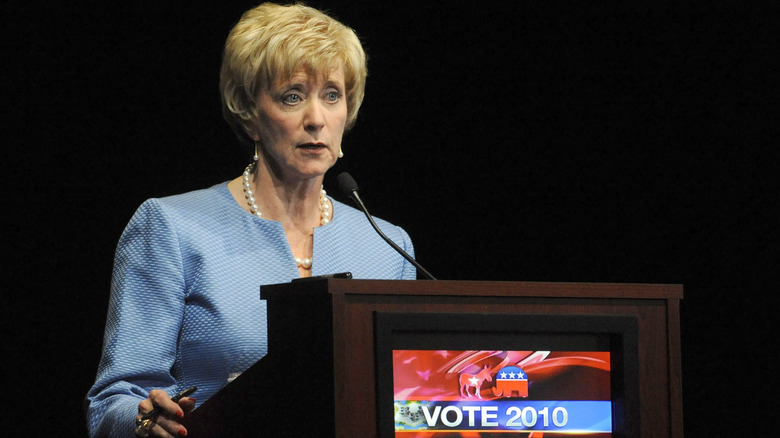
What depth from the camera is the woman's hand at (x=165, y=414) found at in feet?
4.72

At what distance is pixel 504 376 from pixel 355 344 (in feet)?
0.75

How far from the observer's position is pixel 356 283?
49.5 inches

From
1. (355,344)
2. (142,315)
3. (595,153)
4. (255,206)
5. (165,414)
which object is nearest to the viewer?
(355,344)

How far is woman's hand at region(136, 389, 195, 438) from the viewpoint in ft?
4.72

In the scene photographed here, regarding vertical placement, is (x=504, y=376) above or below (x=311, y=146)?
below

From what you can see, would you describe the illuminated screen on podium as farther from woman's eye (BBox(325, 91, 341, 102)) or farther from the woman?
woman's eye (BBox(325, 91, 341, 102))

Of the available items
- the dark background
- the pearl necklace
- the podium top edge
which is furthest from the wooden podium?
the dark background

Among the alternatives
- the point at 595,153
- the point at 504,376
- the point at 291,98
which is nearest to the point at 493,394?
the point at 504,376

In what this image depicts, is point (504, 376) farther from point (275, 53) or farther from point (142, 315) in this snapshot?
point (275, 53)

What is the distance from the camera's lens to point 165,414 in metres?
1.46

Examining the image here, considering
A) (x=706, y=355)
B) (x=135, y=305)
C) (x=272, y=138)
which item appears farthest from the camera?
(x=706, y=355)

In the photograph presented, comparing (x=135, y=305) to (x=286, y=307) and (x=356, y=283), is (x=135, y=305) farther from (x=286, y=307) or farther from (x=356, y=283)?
(x=356, y=283)

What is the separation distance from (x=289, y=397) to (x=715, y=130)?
2.19 m

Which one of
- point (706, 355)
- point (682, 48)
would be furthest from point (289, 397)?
point (682, 48)
